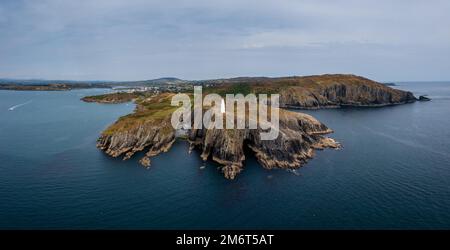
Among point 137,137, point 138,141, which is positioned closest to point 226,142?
point 138,141

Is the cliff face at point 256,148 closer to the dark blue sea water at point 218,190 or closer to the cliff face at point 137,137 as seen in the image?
the dark blue sea water at point 218,190

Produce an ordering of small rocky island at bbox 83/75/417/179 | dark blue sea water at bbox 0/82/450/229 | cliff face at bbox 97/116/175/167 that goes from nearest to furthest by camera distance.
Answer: dark blue sea water at bbox 0/82/450/229 → small rocky island at bbox 83/75/417/179 → cliff face at bbox 97/116/175/167

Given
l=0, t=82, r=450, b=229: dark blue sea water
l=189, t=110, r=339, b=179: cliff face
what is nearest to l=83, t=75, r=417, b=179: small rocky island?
l=189, t=110, r=339, b=179: cliff face

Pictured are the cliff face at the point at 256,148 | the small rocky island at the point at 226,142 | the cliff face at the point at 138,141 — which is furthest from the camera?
the cliff face at the point at 138,141

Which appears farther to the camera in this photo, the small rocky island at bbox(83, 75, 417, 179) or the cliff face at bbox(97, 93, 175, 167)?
the cliff face at bbox(97, 93, 175, 167)

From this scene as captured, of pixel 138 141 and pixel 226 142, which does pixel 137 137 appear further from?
pixel 226 142

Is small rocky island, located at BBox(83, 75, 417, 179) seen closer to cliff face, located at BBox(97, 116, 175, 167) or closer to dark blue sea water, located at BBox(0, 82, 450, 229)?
cliff face, located at BBox(97, 116, 175, 167)

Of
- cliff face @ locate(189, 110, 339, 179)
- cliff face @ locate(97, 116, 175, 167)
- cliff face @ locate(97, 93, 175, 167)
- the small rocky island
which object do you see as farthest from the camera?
cliff face @ locate(97, 93, 175, 167)

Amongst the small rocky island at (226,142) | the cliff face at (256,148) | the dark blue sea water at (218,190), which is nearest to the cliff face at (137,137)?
the small rocky island at (226,142)
